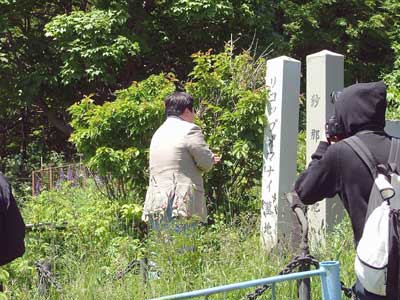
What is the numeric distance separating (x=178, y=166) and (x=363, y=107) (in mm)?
2237

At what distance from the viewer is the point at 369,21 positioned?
17219 mm

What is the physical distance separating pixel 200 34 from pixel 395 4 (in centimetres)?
540

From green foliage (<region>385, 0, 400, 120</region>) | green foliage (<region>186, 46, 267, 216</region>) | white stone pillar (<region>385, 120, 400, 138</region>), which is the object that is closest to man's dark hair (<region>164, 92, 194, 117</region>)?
green foliage (<region>186, 46, 267, 216</region>)

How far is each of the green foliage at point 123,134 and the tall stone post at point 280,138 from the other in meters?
1.06

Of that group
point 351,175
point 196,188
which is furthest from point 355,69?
point 351,175

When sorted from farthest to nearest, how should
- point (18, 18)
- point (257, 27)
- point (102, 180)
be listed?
point (18, 18) < point (257, 27) < point (102, 180)

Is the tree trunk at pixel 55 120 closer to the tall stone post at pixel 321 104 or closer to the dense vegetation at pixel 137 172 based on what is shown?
the dense vegetation at pixel 137 172

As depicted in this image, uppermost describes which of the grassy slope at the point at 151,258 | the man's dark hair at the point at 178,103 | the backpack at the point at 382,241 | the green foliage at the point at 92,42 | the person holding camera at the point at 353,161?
the green foliage at the point at 92,42

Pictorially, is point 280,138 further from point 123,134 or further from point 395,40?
point 395,40

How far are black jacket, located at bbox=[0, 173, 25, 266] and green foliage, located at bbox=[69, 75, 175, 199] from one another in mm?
3316

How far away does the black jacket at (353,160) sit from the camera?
2.99 metres

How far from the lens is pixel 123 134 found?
21.9 ft

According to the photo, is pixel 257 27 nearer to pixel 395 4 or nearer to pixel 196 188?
pixel 395 4

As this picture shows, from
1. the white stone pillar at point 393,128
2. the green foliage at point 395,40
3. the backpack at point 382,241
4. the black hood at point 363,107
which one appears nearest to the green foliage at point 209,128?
the white stone pillar at point 393,128
